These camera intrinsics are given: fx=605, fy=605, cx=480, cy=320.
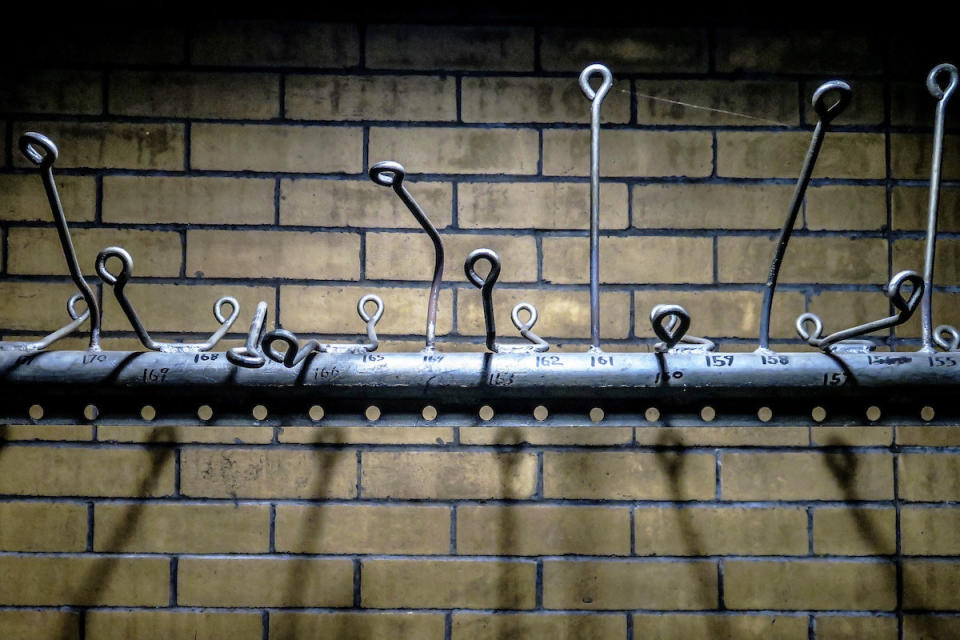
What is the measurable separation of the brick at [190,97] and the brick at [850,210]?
1015 millimetres

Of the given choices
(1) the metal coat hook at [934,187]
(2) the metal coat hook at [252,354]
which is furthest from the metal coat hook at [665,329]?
(2) the metal coat hook at [252,354]

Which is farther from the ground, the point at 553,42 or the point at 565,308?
the point at 553,42

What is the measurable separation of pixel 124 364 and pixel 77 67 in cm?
86

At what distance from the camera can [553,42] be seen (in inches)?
45.9

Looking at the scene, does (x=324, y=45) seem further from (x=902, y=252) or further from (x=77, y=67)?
(x=902, y=252)

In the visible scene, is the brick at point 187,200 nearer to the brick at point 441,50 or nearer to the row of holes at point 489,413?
the brick at point 441,50

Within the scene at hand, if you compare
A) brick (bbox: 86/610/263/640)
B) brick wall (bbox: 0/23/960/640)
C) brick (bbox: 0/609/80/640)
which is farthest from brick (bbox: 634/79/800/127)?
brick (bbox: 0/609/80/640)

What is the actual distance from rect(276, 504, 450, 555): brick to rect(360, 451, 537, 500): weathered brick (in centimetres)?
3

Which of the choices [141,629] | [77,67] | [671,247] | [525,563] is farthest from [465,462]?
[77,67]

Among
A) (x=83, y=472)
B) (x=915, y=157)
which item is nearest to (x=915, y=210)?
(x=915, y=157)

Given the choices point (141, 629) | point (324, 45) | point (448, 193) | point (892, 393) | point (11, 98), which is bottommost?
point (141, 629)

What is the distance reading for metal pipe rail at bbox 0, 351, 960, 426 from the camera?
603 millimetres

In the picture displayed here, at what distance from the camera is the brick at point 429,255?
113 cm

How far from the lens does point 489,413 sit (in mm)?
618
